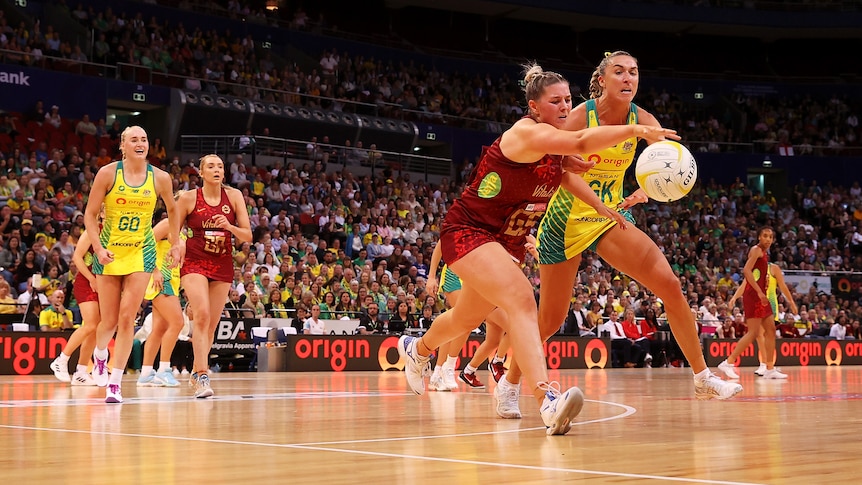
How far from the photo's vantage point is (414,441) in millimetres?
5578

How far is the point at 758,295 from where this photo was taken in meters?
16.6

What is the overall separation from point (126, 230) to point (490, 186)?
4.33 meters

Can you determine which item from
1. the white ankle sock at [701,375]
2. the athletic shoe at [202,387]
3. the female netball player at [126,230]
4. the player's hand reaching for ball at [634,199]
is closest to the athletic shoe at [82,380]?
the female netball player at [126,230]

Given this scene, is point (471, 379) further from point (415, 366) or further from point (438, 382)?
point (415, 366)

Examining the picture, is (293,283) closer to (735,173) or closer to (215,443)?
(215,443)

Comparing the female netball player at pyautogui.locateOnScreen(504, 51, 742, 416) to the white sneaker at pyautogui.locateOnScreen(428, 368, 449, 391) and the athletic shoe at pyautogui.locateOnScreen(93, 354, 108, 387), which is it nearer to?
the white sneaker at pyautogui.locateOnScreen(428, 368, 449, 391)

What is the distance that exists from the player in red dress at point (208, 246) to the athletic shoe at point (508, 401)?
370 centimetres

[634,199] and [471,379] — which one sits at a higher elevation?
[634,199]

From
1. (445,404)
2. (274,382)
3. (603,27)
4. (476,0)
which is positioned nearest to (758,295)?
(274,382)

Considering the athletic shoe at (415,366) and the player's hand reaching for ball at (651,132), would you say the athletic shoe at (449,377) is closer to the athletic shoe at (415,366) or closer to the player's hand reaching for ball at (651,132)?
the athletic shoe at (415,366)

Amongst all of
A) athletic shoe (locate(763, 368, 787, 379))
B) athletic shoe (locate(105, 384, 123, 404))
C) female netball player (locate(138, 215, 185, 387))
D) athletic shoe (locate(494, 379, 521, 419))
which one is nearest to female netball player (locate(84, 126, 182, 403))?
athletic shoe (locate(105, 384, 123, 404))

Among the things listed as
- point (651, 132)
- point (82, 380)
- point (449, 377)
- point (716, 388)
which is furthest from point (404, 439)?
point (82, 380)

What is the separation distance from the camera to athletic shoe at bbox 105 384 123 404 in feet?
28.4

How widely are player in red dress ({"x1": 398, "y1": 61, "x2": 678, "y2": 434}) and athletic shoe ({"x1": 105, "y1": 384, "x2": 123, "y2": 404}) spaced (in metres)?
3.27
